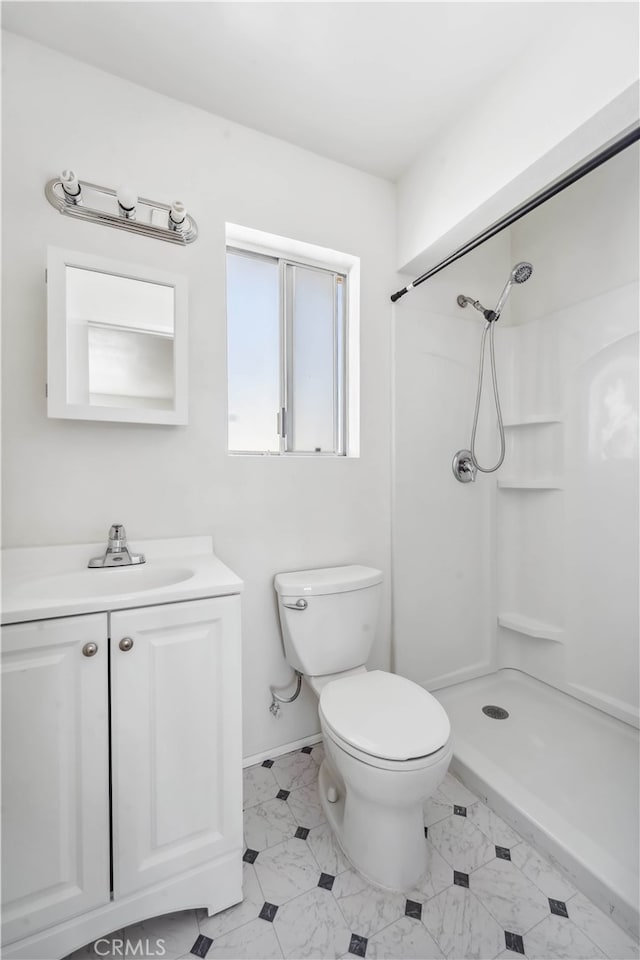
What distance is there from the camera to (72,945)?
933mm

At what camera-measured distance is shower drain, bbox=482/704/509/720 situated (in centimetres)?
186

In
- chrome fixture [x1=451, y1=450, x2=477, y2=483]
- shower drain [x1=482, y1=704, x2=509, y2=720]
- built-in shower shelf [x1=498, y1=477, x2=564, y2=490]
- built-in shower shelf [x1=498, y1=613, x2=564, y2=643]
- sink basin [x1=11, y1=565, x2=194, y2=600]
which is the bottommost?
shower drain [x1=482, y1=704, x2=509, y2=720]

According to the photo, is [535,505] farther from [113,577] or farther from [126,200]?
[126,200]

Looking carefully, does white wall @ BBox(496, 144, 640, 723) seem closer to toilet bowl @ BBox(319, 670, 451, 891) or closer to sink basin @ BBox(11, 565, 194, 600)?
toilet bowl @ BBox(319, 670, 451, 891)

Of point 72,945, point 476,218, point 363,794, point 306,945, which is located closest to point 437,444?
point 476,218

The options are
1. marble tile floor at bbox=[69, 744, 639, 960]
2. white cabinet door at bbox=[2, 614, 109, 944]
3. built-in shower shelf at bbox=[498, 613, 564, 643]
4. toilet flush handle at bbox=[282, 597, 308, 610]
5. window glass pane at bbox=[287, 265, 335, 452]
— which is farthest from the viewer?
built-in shower shelf at bbox=[498, 613, 564, 643]

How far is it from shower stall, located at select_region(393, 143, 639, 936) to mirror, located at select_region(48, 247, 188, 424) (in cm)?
98

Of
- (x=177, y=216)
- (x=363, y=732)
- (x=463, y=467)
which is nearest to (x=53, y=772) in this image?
(x=363, y=732)

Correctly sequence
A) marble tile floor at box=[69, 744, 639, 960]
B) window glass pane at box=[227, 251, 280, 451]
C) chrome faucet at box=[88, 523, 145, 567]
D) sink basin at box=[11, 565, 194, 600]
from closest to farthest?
marble tile floor at box=[69, 744, 639, 960] < sink basin at box=[11, 565, 194, 600] < chrome faucet at box=[88, 523, 145, 567] < window glass pane at box=[227, 251, 280, 451]

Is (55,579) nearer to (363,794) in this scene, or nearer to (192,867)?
(192,867)

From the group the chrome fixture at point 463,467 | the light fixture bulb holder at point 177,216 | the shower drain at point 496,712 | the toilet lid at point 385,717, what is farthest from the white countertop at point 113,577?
the shower drain at point 496,712

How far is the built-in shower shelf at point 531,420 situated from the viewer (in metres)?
2.00

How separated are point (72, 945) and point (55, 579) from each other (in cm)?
83

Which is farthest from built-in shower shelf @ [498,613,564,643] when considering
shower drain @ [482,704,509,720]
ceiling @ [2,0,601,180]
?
ceiling @ [2,0,601,180]
